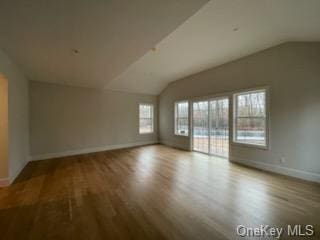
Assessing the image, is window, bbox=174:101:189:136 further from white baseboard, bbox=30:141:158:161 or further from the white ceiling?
white baseboard, bbox=30:141:158:161

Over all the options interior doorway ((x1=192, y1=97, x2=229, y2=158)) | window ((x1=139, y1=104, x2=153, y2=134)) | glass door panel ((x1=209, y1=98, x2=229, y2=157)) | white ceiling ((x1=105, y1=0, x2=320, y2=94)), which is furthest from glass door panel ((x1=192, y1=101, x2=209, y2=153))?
window ((x1=139, y1=104, x2=153, y2=134))

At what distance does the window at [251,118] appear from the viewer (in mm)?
4426

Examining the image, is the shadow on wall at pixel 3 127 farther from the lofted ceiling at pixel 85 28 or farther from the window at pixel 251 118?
the window at pixel 251 118

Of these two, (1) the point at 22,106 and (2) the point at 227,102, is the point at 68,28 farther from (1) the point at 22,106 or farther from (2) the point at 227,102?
(2) the point at 227,102

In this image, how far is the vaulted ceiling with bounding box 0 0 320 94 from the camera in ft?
6.48

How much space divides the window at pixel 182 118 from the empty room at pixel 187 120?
0.32m

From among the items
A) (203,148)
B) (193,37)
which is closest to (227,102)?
(203,148)

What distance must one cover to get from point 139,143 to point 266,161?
17.5 ft

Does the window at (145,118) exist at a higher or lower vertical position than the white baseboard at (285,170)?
higher

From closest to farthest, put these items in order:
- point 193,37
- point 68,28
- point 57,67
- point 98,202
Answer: point 68,28
point 98,202
point 193,37
point 57,67

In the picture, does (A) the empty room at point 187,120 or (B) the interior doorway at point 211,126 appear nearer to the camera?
(A) the empty room at point 187,120

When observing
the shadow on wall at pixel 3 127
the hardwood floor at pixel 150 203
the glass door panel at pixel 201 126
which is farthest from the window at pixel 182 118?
the shadow on wall at pixel 3 127

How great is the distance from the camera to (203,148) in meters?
6.29

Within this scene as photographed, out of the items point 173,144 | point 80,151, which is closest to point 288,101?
point 173,144
